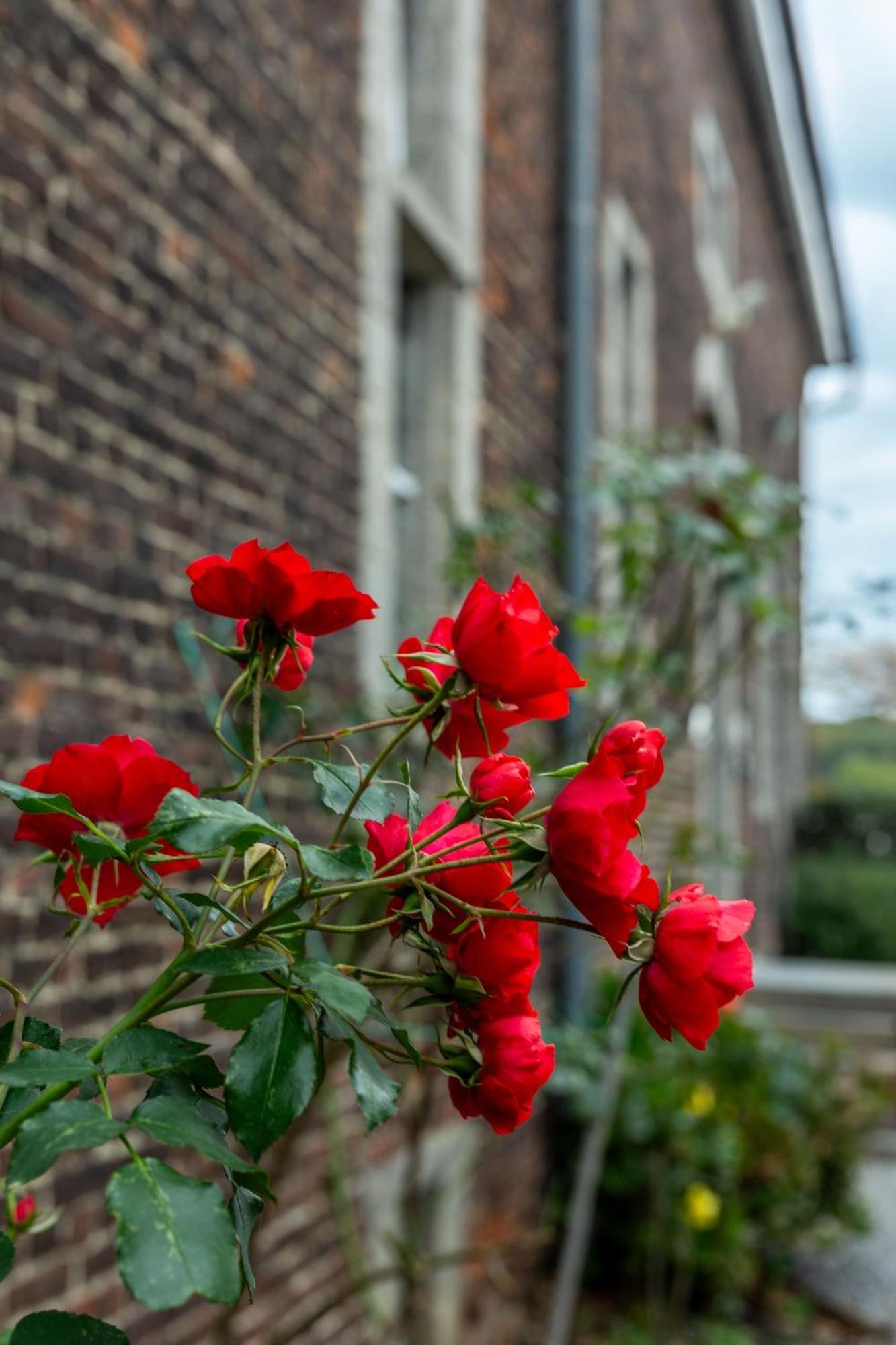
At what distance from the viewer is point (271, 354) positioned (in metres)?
3.44

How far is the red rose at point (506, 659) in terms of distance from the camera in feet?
2.07

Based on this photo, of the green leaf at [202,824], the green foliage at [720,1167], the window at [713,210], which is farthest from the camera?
the window at [713,210]

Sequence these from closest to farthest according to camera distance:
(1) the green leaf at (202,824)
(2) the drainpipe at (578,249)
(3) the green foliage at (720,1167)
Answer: (1) the green leaf at (202,824)
(3) the green foliage at (720,1167)
(2) the drainpipe at (578,249)

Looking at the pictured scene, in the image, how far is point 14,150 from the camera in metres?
2.49

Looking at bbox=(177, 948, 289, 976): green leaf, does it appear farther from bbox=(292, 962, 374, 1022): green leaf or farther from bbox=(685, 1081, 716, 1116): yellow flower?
bbox=(685, 1081, 716, 1116): yellow flower

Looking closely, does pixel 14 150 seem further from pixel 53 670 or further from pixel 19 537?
pixel 53 670

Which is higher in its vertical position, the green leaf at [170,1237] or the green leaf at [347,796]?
the green leaf at [347,796]

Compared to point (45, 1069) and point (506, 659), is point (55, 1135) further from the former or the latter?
point (506, 659)

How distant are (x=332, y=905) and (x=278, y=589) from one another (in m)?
0.15

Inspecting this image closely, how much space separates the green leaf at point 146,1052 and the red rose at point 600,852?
0.51 feet

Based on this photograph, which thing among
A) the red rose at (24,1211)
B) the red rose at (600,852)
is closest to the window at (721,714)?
the red rose at (24,1211)

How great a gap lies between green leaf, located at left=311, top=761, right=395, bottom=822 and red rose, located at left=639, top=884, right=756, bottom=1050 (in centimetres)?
13

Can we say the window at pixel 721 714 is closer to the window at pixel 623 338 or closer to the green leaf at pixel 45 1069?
the window at pixel 623 338

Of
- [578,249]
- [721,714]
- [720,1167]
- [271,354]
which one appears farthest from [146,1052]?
[721,714]
